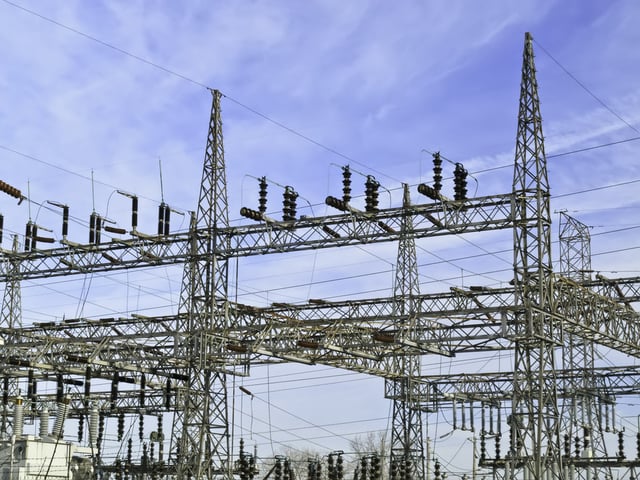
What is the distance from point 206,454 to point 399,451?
1154 cm

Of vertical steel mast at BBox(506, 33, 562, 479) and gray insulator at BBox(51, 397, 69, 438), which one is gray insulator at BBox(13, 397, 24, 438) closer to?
gray insulator at BBox(51, 397, 69, 438)

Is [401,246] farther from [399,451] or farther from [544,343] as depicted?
[544,343]

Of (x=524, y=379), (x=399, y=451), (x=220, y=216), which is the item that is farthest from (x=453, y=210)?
(x=399, y=451)

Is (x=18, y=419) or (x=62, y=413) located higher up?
(x=62, y=413)

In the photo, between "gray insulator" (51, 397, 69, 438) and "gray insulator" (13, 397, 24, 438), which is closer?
"gray insulator" (51, 397, 69, 438)

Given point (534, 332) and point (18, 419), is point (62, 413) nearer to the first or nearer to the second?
point (18, 419)

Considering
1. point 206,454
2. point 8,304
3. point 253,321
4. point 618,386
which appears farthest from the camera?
point 618,386

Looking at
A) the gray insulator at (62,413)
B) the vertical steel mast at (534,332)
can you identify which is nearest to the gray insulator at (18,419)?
the gray insulator at (62,413)

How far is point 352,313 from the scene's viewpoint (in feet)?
121

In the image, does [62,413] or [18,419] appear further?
[18,419]

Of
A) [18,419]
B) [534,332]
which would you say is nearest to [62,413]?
[18,419]

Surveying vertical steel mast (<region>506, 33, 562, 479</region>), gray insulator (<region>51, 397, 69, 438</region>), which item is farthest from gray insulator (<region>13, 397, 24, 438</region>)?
vertical steel mast (<region>506, 33, 562, 479</region>)

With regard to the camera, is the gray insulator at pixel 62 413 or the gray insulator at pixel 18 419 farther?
the gray insulator at pixel 18 419

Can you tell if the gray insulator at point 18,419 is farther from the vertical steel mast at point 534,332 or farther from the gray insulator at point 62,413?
the vertical steel mast at point 534,332
